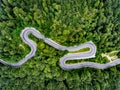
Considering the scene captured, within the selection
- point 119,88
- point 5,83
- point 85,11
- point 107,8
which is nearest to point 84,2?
Answer: point 85,11

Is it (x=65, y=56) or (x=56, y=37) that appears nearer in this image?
(x=56, y=37)

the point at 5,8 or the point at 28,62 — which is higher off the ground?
the point at 5,8

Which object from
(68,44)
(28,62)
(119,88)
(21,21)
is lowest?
(119,88)

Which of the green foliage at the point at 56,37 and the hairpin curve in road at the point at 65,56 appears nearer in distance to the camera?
the green foliage at the point at 56,37

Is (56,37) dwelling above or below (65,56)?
above

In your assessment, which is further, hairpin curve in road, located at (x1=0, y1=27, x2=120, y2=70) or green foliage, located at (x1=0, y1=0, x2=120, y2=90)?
hairpin curve in road, located at (x1=0, y1=27, x2=120, y2=70)

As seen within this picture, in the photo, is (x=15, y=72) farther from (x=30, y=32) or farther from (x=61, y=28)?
(x=61, y=28)

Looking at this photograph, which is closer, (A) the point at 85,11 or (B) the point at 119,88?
(A) the point at 85,11
